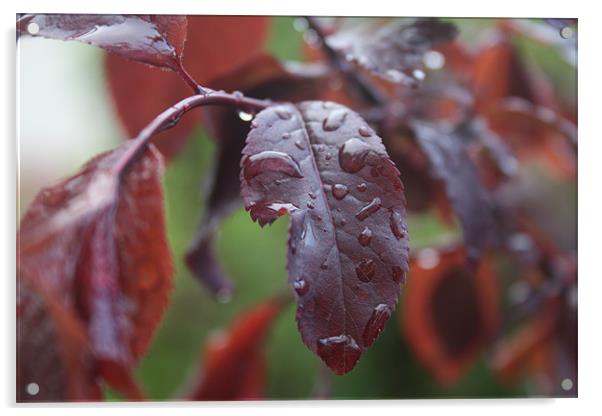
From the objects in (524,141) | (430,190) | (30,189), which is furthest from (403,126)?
(30,189)

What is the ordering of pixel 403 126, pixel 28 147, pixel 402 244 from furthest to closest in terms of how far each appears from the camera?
pixel 28 147 < pixel 403 126 < pixel 402 244

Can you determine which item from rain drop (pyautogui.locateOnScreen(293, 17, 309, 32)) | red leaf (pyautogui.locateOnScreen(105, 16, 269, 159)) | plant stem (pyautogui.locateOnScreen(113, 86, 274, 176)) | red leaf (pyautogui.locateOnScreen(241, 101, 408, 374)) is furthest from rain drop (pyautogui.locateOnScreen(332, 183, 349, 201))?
rain drop (pyautogui.locateOnScreen(293, 17, 309, 32))

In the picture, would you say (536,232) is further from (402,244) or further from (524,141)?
(402,244)

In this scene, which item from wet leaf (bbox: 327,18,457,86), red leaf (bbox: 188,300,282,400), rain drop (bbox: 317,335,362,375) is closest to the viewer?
rain drop (bbox: 317,335,362,375)

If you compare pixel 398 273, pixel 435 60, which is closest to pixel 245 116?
pixel 398 273

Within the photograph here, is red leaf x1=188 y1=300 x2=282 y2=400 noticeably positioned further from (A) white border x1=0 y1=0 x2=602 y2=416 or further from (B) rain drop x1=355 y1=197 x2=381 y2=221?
(B) rain drop x1=355 y1=197 x2=381 y2=221
